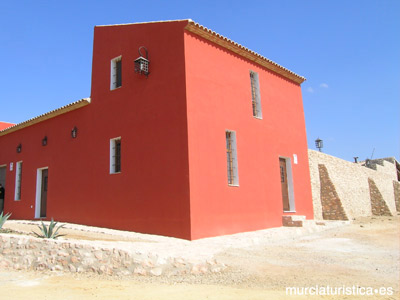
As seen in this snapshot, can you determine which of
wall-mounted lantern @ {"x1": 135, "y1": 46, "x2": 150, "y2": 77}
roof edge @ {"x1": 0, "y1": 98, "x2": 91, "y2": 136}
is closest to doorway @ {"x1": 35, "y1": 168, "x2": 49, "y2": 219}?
roof edge @ {"x1": 0, "y1": 98, "x2": 91, "y2": 136}

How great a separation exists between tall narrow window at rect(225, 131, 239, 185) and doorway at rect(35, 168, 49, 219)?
288 inches

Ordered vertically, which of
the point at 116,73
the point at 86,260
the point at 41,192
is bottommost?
the point at 86,260

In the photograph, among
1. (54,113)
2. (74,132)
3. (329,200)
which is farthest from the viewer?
(329,200)

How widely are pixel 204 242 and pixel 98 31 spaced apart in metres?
8.17

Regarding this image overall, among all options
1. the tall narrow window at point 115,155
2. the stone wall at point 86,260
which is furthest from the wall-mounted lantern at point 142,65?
the stone wall at point 86,260

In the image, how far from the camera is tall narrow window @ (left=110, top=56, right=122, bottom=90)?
10297 mm

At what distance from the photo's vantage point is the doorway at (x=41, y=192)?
1236cm

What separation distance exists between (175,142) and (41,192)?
7.32m

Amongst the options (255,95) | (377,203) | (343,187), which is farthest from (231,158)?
(377,203)

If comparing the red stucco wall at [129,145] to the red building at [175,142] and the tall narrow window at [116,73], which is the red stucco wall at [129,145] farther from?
the tall narrow window at [116,73]

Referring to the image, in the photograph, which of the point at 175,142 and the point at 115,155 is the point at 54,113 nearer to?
the point at 115,155

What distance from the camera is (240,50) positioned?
32.7ft

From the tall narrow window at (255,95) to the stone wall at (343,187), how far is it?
17.7ft

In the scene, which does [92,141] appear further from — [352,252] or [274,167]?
[352,252]
